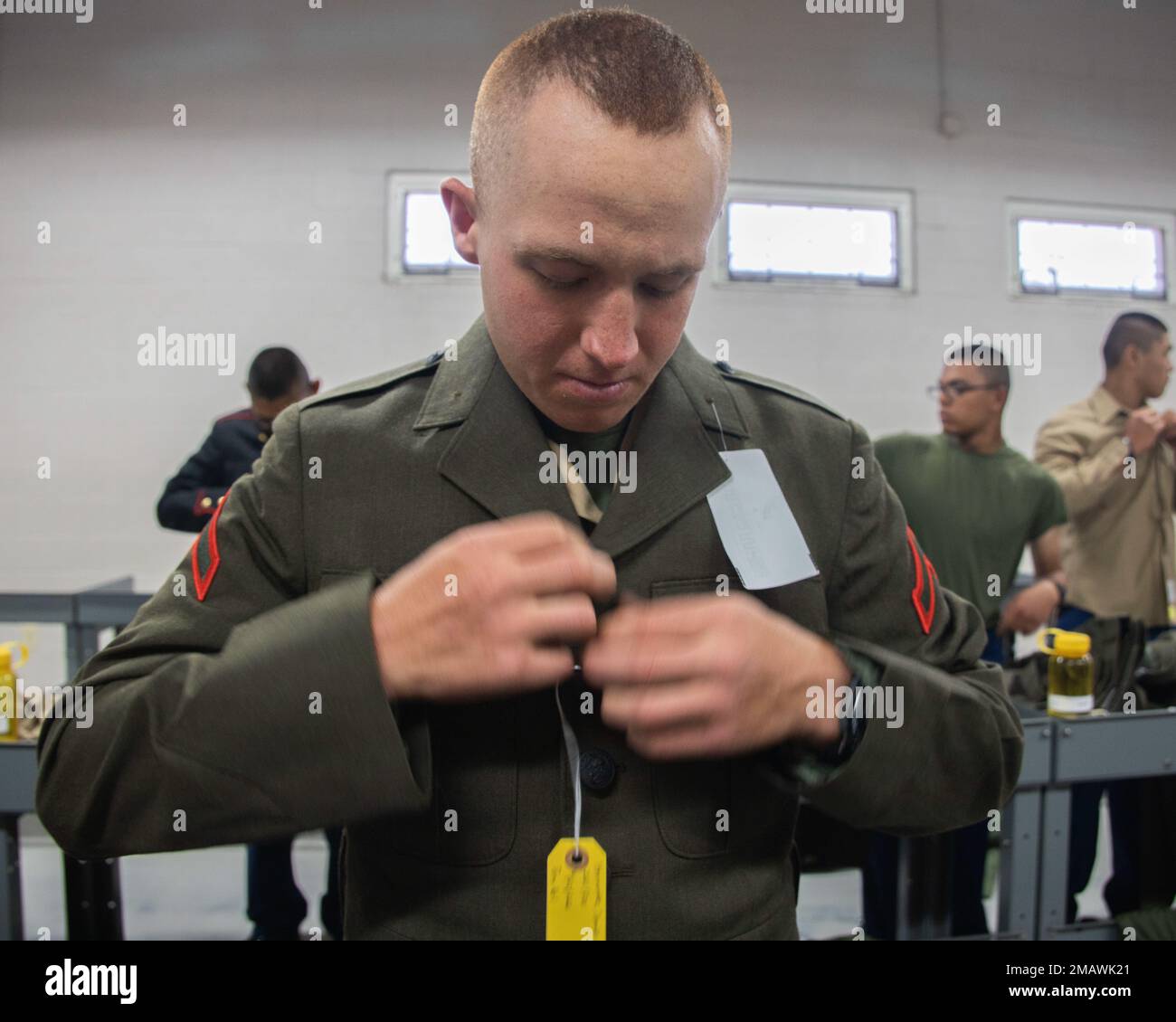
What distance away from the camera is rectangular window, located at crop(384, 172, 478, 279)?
87.0 inches

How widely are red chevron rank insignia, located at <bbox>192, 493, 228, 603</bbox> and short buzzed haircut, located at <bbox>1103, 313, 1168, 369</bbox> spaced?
247 cm

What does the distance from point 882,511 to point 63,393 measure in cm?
177

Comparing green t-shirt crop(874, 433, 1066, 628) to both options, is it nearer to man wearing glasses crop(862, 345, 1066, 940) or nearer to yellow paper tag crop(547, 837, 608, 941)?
man wearing glasses crop(862, 345, 1066, 940)

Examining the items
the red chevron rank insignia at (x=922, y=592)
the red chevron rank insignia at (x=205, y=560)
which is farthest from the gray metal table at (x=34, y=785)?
the red chevron rank insignia at (x=922, y=592)

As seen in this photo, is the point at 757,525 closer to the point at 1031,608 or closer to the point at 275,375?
the point at 275,375

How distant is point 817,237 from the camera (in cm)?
265

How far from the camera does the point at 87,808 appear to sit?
50cm

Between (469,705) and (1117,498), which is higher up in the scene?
(1117,498)

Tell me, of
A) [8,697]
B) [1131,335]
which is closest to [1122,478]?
[1131,335]

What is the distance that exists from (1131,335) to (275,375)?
7.56 feet

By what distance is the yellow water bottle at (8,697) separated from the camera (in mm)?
1243

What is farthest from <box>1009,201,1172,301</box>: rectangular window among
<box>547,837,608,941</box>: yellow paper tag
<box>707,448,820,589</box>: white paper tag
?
<box>547,837,608,941</box>: yellow paper tag

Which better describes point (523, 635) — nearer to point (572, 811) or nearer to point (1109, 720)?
point (572, 811)
